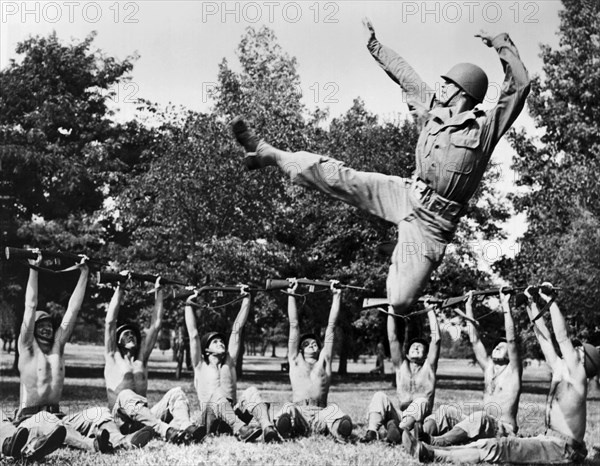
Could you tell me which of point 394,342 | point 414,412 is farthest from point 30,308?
point 414,412

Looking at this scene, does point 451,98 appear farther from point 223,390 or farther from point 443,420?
point 223,390

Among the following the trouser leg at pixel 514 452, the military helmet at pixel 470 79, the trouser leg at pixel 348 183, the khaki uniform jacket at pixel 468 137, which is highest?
the military helmet at pixel 470 79

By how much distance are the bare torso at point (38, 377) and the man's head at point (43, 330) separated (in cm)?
11

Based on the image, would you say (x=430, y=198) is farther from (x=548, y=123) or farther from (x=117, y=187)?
(x=117, y=187)

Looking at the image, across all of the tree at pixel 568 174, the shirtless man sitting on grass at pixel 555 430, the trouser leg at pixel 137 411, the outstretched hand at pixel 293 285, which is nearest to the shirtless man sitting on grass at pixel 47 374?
the trouser leg at pixel 137 411

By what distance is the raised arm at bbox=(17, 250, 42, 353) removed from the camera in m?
7.95

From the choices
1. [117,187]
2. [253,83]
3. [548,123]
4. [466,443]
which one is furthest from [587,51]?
[466,443]

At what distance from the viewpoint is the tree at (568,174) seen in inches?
712

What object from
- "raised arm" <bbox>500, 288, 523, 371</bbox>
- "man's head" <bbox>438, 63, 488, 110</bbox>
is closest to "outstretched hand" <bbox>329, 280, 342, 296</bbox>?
"raised arm" <bbox>500, 288, 523, 371</bbox>

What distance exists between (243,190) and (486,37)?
13.2 meters

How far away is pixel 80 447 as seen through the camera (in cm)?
780

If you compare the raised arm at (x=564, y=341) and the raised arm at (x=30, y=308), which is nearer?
the raised arm at (x=30, y=308)

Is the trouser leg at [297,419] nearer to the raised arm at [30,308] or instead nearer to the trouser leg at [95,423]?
the trouser leg at [95,423]

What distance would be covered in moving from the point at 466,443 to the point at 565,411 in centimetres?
107
